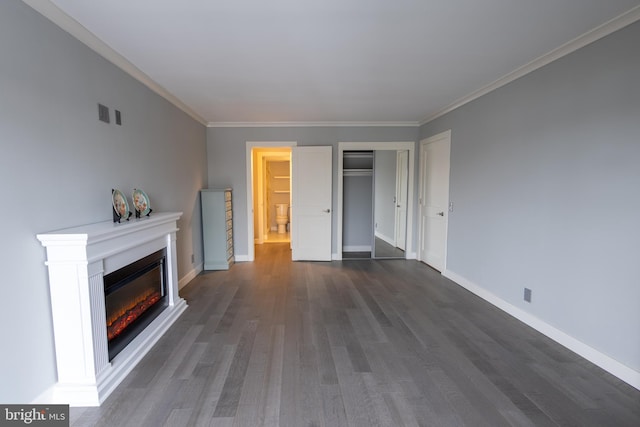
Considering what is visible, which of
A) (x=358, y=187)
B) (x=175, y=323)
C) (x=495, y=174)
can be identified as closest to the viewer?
(x=175, y=323)

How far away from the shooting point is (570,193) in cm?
238

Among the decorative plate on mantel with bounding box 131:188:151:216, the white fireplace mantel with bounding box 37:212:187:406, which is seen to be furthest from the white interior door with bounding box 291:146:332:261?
the white fireplace mantel with bounding box 37:212:187:406

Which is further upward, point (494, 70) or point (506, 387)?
point (494, 70)

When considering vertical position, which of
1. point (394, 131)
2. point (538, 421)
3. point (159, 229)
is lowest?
point (538, 421)

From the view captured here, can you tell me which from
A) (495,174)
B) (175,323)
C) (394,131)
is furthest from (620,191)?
(175,323)

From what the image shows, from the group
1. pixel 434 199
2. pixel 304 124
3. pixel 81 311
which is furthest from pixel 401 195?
pixel 81 311

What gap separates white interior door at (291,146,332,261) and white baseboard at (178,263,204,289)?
1.57 metres

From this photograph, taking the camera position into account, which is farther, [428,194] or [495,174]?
[428,194]

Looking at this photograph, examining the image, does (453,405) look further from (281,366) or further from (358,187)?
(358,187)

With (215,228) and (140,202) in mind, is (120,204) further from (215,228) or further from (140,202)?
(215,228)

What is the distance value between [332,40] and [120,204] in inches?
85.2

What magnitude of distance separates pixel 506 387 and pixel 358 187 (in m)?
4.34

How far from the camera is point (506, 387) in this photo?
1927mm

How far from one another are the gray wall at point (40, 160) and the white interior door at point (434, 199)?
13.5 ft
